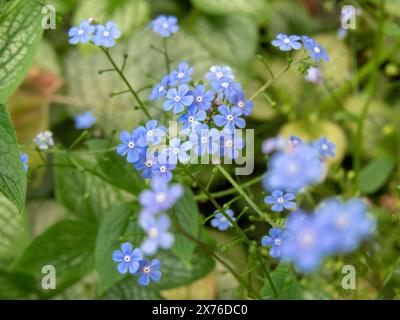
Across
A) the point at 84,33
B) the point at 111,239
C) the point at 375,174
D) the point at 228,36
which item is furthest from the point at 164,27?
the point at 375,174

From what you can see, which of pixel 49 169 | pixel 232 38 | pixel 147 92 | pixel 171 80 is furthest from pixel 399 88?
pixel 171 80

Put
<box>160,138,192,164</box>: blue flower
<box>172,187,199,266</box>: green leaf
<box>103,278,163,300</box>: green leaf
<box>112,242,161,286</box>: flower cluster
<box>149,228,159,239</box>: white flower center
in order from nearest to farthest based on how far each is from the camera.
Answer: <box>149,228,159,239</box>: white flower center → <box>160,138,192,164</box>: blue flower → <box>112,242,161,286</box>: flower cluster → <box>172,187,199,266</box>: green leaf → <box>103,278,163,300</box>: green leaf

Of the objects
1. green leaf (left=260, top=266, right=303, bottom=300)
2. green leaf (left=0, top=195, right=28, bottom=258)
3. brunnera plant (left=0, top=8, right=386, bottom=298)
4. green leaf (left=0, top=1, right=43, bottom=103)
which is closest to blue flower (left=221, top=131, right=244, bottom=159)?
brunnera plant (left=0, top=8, right=386, bottom=298)

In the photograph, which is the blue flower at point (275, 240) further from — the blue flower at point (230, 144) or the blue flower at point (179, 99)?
the blue flower at point (179, 99)

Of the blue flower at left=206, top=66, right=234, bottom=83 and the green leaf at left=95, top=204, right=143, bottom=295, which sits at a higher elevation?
the blue flower at left=206, top=66, right=234, bottom=83

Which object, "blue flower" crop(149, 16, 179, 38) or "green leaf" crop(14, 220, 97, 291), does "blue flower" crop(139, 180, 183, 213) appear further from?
"green leaf" crop(14, 220, 97, 291)

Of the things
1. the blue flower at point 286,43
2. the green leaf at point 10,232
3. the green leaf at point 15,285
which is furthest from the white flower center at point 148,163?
the green leaf at point 15,285

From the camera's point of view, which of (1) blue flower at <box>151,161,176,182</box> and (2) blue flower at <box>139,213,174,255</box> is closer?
(2) blue flower at <box>139,213,174,255</box>
